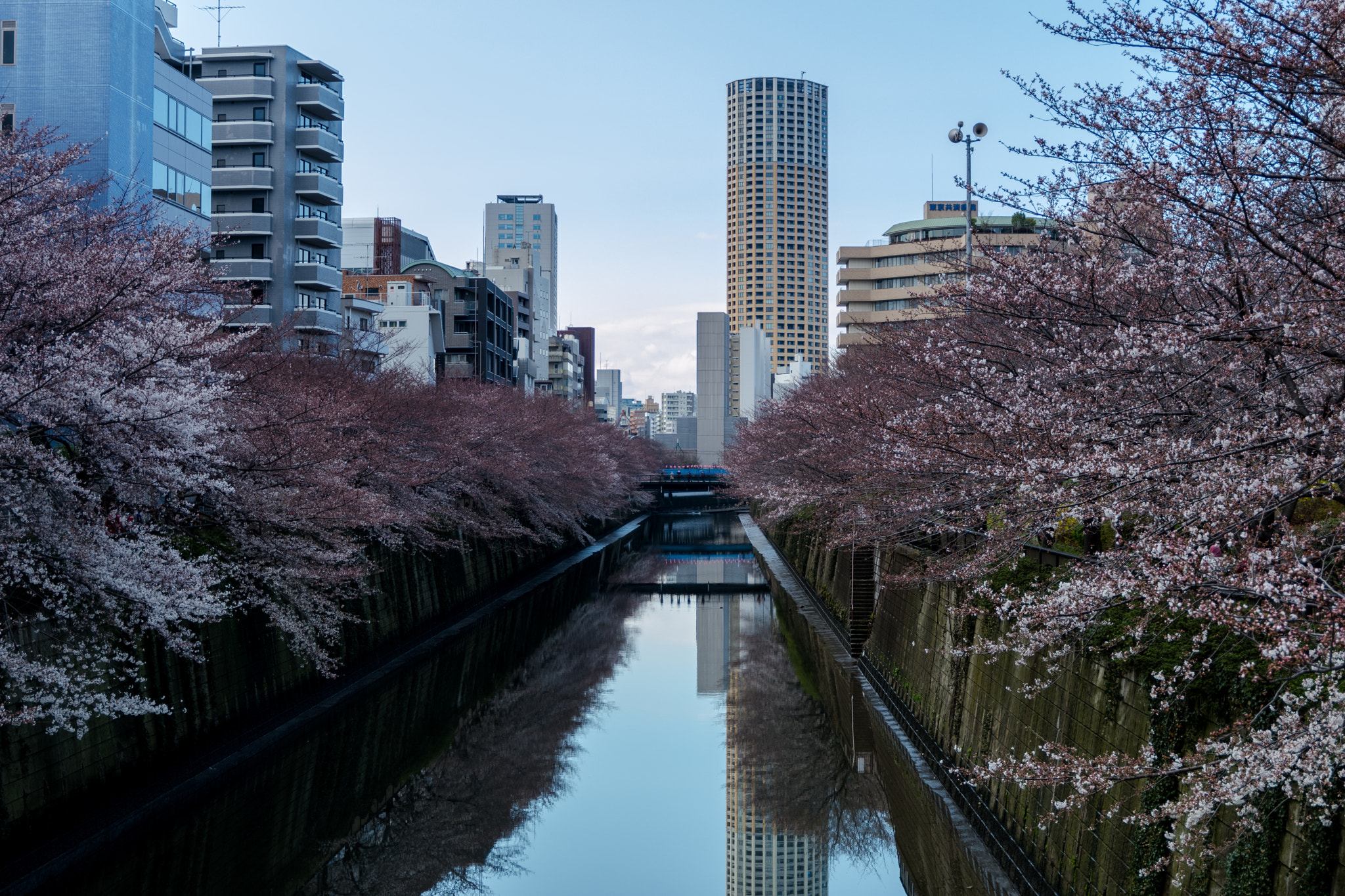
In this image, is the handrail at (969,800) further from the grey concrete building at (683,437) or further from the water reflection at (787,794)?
the grey concrete building at (683,437)

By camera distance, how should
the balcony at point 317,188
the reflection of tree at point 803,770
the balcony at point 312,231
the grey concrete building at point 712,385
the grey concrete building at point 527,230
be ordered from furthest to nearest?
the grey concrete building at point 527,230, the grey concrete building at point 712,385, the balcony at point 317,188, the balcony at point 312,231, the reflection of tree at point 803,770

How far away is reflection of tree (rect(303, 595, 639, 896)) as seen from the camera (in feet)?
50.5

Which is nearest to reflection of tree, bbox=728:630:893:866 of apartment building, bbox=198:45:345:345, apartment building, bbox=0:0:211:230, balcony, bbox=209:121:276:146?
apartment building, bbox=0:0:211:230

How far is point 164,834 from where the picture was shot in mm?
15375

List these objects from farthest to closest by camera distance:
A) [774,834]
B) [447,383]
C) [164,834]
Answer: [447,383]
[774,834]
[164,834]

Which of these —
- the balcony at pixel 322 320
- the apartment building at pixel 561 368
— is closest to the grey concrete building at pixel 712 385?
the apartment building at pixel 561 368

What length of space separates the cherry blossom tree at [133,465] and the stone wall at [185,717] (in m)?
0.42

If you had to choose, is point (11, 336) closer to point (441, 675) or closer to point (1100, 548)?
point (1100, 548)

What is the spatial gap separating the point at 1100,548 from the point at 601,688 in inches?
630

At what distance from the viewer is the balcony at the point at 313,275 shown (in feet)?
168

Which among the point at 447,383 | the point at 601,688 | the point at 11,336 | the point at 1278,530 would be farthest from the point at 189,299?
the point at 447,383

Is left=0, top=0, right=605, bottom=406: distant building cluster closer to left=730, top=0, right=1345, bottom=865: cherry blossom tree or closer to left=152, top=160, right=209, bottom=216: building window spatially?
left=152, top=160, right=209, bottom=216: building window

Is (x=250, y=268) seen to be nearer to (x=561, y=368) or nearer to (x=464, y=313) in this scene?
(x=464, y=313)

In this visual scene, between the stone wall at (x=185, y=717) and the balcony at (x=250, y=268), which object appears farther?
the balcony at (x=250, y=268)
